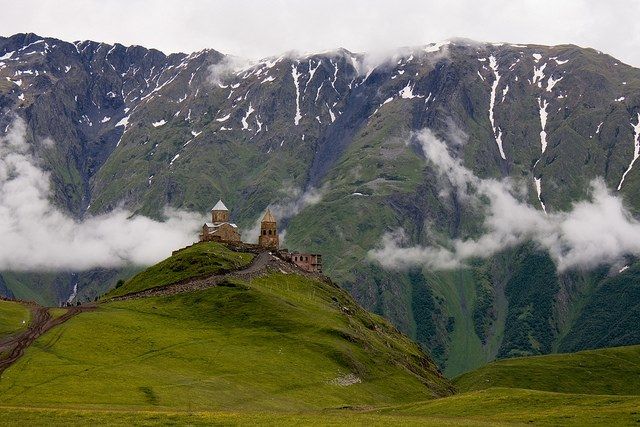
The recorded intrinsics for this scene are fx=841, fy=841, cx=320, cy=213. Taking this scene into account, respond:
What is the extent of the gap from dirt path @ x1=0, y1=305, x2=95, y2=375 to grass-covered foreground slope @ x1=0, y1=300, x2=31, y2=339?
1331mm

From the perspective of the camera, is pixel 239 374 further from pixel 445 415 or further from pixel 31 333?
pixel 445 415

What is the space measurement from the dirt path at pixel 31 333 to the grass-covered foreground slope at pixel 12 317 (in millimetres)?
1331

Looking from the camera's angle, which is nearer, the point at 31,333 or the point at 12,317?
the point at 31,333

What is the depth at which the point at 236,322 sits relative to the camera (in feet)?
536

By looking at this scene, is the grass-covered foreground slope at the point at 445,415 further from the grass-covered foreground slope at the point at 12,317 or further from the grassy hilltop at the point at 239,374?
the grass-covered foreground slope at the point at 12,317

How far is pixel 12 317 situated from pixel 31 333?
14.3 m

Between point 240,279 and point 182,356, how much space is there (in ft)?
202

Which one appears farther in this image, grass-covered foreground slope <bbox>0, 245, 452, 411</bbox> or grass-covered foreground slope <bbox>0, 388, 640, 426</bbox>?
grass-covered foreground slope <bbox>0, 245, 452, 411</bbox>

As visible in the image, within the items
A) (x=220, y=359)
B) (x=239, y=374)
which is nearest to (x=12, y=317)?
(x=220, y=359)

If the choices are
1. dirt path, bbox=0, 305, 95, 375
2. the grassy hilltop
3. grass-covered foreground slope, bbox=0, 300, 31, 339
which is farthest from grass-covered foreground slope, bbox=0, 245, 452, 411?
grass-covered foreground slope, bbox=0, 300, 31, 339

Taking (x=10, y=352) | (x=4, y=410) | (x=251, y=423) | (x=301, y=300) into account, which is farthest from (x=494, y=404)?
(x=301, y=300)

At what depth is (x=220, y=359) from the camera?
444 feet

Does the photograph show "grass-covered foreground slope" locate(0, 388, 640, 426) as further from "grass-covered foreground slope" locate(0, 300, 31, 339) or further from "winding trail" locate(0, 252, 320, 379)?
"grass-covered foreground slope" locate(0, 300, 31, 339)

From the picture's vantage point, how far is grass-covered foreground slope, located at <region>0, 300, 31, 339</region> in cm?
13662
